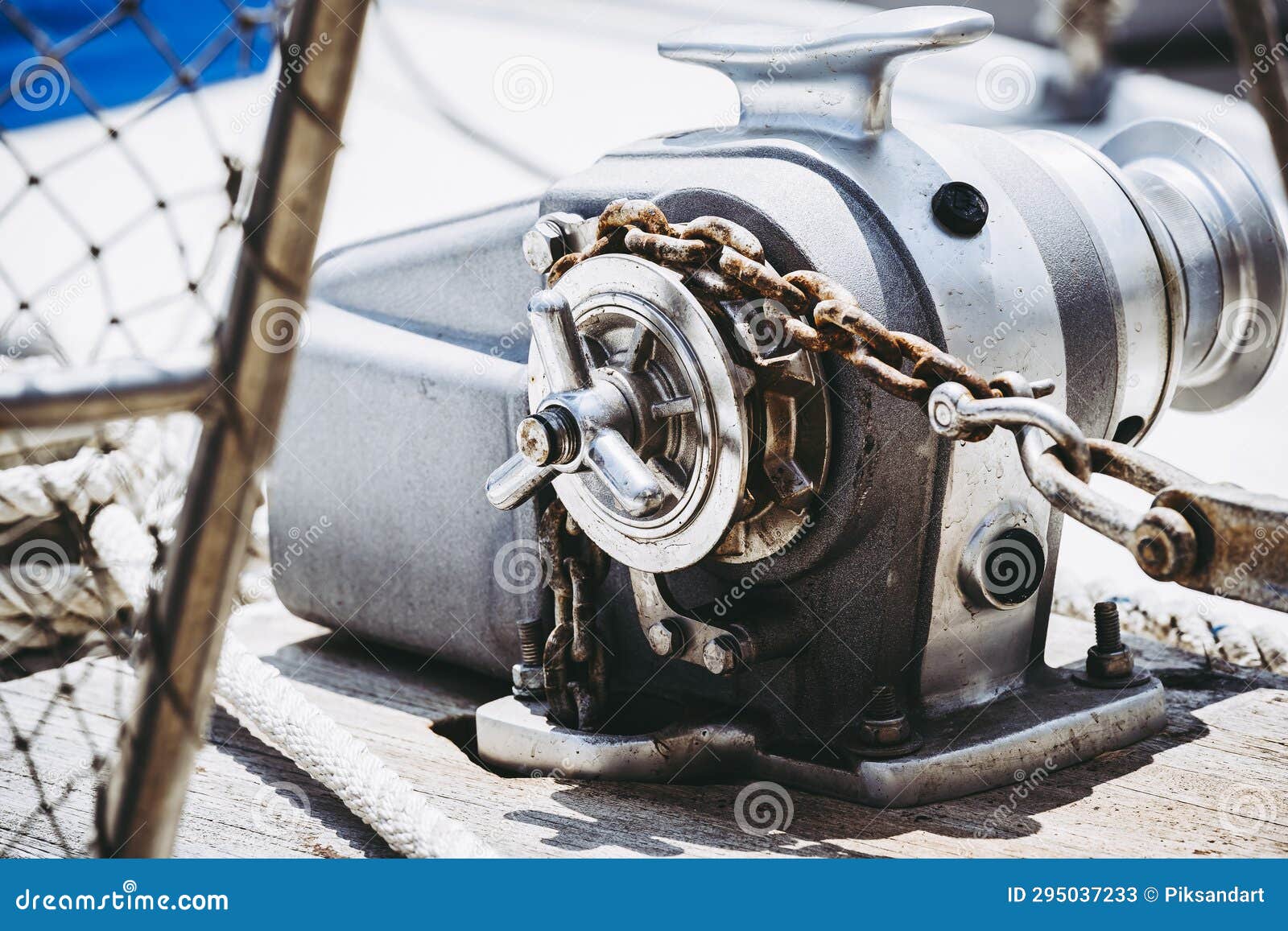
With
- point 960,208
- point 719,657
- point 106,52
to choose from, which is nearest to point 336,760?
point 719,657

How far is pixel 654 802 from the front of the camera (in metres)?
1.24

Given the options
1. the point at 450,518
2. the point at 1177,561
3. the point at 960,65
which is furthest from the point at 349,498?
the point at 960,65

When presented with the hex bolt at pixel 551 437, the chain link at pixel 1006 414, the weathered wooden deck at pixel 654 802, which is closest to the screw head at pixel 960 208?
the chain link at pixel 1006 414

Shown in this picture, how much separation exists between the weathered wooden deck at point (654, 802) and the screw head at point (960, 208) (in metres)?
0.49

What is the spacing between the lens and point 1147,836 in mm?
1155

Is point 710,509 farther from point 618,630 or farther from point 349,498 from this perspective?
point 349,498

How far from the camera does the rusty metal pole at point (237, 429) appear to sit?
2.41ft

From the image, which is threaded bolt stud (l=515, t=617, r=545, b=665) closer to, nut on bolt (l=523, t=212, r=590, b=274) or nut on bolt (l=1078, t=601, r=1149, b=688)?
nut on bolt (l=523, t=212, r=590, b=274)

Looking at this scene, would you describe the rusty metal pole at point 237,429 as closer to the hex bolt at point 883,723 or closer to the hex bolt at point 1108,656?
the hex bolt at point 883,723

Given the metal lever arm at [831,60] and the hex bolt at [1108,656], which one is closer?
the metal lever arm at [831,60]

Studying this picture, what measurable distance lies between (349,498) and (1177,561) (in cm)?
94

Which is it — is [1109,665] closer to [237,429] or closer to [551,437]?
[551,437]

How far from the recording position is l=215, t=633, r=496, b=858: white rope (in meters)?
1.13

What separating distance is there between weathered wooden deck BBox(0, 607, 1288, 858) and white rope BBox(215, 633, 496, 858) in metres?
0.04
